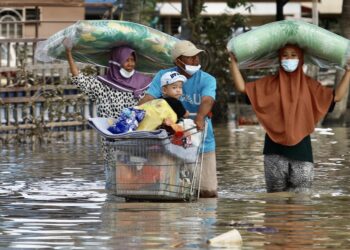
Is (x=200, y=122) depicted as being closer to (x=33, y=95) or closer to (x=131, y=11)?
(x=33, y=95)

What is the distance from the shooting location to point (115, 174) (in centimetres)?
1168

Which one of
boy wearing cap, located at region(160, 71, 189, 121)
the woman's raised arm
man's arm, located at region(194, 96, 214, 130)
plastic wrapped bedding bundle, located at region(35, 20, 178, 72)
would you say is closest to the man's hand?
man's arm, located at region(194, 96, 214, 130)

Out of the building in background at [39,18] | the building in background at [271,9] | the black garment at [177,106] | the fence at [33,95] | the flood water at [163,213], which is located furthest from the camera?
the building in background at [271,9]

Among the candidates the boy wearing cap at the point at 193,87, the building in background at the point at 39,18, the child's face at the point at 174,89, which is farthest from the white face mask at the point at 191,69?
the building in background at the point at 39,18

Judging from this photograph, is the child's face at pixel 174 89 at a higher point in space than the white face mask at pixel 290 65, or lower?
lower

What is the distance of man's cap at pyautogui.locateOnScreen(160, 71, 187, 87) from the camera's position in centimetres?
1200

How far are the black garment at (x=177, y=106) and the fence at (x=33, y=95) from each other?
10.1 metres

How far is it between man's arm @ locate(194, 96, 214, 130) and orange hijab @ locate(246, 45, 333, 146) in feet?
2.50

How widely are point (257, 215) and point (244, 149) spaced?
28.5 feet

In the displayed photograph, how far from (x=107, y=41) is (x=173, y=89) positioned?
158 cm

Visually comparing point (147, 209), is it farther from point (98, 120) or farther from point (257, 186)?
point (257, 186)

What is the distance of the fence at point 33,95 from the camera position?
22.6 meters

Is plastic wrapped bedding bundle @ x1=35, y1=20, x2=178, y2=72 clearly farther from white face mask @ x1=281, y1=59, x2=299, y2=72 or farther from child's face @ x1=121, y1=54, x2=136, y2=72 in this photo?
white face mask @ x1=281, y1=59, x2=299, y2=72

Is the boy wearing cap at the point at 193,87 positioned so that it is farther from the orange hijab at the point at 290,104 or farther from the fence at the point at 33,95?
the fence at the point at 33,95
